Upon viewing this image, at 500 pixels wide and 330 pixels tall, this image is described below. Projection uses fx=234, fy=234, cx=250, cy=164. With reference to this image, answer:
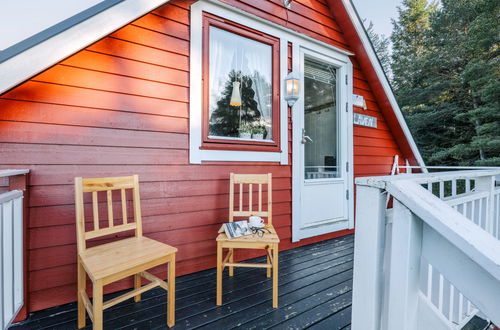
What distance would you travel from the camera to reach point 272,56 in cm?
262

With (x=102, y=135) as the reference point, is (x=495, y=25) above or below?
above

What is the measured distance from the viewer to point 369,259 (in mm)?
683

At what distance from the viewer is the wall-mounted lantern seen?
Result: 250 cm

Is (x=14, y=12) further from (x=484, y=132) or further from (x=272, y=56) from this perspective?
(x=484, y=132)

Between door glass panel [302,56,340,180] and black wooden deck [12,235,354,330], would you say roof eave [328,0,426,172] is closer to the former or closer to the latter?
door glass panel [302,56,340,180]

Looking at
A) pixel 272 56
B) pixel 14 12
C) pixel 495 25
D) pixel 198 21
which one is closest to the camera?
pixel 14 12

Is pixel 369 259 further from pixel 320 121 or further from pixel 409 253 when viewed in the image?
pixel 320 121

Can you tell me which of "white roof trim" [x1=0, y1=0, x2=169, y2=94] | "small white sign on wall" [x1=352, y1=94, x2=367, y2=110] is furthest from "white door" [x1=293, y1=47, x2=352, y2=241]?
"white roof trim" [x1=0, y1=0, x2=169, y2=94]

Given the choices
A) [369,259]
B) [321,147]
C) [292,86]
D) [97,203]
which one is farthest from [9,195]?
[321,147]

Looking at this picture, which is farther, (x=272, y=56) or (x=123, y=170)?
(x=272, y=56)

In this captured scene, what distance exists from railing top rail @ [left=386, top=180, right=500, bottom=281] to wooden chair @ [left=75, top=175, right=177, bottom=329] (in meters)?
1.32

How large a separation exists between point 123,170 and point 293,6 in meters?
2.61

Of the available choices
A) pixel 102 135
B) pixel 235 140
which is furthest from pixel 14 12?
pixel 235 140

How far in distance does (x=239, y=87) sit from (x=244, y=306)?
1.97 meters
